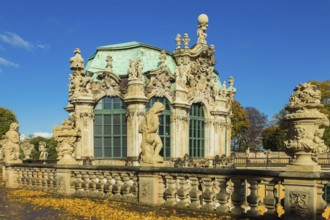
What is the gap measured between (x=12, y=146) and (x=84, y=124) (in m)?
8.12

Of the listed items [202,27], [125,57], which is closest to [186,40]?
[202,27]

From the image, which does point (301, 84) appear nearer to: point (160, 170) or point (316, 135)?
point (316, 135)

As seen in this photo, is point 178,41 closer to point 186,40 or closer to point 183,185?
point 186,40

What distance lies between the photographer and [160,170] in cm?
1079

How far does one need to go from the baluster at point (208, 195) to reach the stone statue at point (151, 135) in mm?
2086

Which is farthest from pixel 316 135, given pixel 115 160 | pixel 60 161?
pixel 115 160

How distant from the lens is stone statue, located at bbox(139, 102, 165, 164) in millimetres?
11164

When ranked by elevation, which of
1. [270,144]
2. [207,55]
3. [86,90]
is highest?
[207,55]

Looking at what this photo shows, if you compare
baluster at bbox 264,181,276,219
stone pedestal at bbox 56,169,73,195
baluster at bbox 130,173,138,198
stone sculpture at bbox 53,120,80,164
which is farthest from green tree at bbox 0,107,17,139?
baluster at bbox 264,181,276,219

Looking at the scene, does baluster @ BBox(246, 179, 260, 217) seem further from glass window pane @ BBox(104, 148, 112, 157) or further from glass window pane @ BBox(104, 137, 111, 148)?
glass window pane @ BBox(104, 137, 111, 148)

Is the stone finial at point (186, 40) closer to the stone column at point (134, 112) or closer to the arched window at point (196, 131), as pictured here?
the arched window at point (196, 131)

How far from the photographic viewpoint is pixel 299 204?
741cm

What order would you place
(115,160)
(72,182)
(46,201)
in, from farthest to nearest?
(115,160), (72,182), (46,201)

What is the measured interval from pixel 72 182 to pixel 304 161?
9.49 meters
